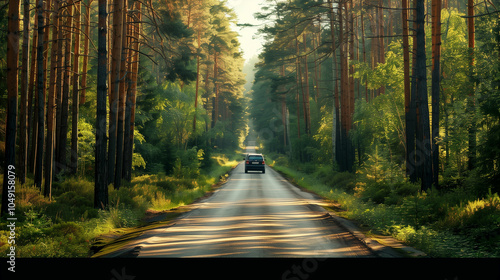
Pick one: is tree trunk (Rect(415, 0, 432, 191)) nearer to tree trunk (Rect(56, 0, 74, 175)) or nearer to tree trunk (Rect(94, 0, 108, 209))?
tree trunk (Rect(94, 0, 108, 209))

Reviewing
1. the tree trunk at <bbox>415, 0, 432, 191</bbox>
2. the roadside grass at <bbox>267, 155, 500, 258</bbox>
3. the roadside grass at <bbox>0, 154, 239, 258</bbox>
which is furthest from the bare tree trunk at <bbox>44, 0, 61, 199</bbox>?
the tree trunk at <bbox>415, 0, 432, 191</bbox>

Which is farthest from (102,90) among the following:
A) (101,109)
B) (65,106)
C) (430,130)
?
(430,130)

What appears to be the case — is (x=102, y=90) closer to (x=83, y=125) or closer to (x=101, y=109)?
(x=101, y=109)

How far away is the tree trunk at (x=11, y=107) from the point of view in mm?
12602

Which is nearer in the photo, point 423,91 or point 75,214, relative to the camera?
point 75,214

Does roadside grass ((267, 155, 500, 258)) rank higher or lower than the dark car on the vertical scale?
lower

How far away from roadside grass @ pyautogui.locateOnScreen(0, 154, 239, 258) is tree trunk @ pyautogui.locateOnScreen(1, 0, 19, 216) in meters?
0.85

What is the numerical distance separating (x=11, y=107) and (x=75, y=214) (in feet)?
12.2

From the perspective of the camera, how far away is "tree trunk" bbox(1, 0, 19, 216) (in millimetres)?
12602

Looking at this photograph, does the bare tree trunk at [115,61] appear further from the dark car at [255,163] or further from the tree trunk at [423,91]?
the dark car at [255,163]

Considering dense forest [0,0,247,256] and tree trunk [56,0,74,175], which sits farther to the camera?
tree trunk [56,0,74,175]

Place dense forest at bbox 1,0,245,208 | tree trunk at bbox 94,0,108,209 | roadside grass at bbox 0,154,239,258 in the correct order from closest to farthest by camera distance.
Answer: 1. roadside grass at bbox 0,154,239,258
2. tree trunk at bbox 94,0,108,209
3. dense forest at bbox 1,0,245,208

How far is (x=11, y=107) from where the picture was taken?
13.1 m
